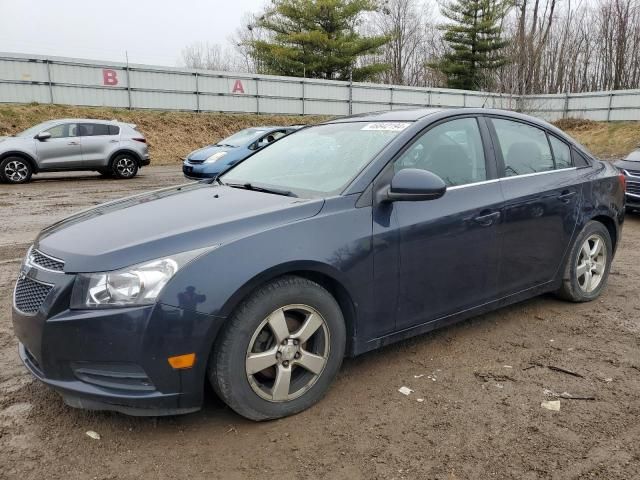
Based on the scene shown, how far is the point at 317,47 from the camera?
37094 mm

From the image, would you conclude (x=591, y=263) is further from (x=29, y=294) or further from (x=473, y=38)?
(x=473, y=38)

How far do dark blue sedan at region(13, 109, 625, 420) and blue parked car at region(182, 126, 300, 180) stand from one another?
28.3ft

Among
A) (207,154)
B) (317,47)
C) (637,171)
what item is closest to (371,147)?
(637,171)

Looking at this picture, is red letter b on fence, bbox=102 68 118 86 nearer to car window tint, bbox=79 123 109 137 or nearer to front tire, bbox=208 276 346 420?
car window tint, bbox=79 123 109 137

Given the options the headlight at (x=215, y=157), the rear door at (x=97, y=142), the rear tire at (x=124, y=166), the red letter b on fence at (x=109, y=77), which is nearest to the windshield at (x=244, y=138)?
the headlight at (x=215, y=157)

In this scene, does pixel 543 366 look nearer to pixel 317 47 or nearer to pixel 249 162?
pixel 249 162

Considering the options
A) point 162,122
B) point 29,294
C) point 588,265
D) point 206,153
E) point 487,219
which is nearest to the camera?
point 29,294

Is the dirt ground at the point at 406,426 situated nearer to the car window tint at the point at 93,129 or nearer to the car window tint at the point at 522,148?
the car window tint at the point at 522,148

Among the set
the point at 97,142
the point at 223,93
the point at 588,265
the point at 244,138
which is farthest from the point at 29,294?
the point at 223,93

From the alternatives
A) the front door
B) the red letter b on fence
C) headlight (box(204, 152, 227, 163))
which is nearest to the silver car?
headlight (box(204, 152, 227, 163))

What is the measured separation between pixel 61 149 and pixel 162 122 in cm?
1108

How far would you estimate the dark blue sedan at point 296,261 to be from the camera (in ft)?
8.08

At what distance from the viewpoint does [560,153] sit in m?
4.37

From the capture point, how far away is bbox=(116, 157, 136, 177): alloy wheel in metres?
15.3
